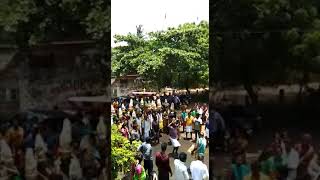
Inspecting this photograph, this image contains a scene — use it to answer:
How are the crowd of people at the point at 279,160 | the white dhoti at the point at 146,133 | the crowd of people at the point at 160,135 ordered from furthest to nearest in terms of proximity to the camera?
1. the white dhoti at the point at 146,133
2. the crowd of people at the point at 160,135
3. the crowd of people at the point at 279,160

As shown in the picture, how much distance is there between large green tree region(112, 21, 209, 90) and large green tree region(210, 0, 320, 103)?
74.6ft

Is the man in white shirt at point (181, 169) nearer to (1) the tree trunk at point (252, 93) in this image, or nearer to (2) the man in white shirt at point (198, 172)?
(2) the man in white shirt at point (198, 172)

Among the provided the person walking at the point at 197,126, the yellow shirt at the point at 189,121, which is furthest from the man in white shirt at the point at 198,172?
the yellow shirt at the point at 189,121

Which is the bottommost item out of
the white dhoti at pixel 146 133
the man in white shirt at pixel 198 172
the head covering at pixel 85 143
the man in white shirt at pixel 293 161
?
the white dhoti at pixel 146 133

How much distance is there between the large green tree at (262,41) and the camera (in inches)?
192

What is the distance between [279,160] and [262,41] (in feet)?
3.38

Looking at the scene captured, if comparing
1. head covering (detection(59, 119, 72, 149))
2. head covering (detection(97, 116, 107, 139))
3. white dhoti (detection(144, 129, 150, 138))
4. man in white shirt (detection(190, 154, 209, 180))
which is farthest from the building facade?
white dhoti (detection(144, 129, 150, 138))

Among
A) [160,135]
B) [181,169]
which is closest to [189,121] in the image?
[160,135]

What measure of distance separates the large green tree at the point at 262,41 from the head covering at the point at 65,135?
4.43 ft

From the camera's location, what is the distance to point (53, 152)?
5.07 m

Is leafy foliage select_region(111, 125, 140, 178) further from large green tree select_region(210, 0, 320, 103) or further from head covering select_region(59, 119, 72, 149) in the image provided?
large green tree select_region(210, 0, 320, 103)

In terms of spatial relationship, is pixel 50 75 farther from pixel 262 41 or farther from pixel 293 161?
pixel 293 161

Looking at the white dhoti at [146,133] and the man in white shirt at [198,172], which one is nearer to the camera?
the man in white shirt at [198,172]

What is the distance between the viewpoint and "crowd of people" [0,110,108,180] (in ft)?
16.5
